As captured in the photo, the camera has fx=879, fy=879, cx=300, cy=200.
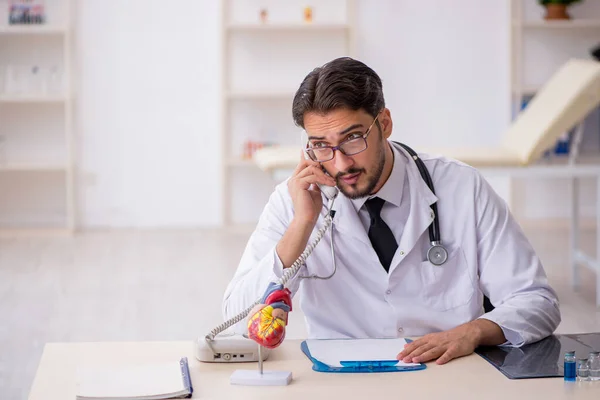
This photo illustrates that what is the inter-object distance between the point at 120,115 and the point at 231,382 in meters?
5.15

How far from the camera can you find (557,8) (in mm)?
6207

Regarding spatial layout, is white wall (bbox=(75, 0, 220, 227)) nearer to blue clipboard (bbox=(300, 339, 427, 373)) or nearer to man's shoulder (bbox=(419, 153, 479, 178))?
man's shoulder (bbox=(419, 153, 479, 178))

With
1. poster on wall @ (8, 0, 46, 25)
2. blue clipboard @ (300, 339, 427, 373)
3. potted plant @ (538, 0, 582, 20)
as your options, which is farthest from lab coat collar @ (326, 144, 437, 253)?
poster on wall @ (8, 0, 46, 25)

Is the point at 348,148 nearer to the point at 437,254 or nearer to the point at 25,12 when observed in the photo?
the point at 437,254

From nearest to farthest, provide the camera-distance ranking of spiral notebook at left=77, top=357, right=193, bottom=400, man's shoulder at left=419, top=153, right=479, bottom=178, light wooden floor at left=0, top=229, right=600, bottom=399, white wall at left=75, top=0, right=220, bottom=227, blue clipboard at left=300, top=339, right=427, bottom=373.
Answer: spiral notebook at left=77, top=357, right=193, bottom=400
blue clipboard at left=300, top=339, right=427, bottom=373
man's shoulder at left=419, top=153, right=479, bottom=178
light wooden floor at left=0, top=229, right=600, bottom=399
white wall at left=75, top=0, right=220, bottom=227

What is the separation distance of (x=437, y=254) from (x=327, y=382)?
0.55 meters

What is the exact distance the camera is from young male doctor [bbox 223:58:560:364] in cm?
193

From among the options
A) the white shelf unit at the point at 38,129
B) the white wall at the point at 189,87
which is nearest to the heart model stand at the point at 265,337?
the white shelf unit at the point at 38,129

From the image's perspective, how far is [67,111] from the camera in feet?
20.3

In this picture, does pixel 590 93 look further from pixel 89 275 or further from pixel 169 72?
pixel 169 72

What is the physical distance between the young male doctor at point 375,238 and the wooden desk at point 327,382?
31 cm

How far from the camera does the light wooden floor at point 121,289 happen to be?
3.78m

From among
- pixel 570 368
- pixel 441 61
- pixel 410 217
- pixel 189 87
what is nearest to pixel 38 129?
pixel 189 87

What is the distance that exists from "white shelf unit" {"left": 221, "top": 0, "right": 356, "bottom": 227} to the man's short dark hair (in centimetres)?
440
